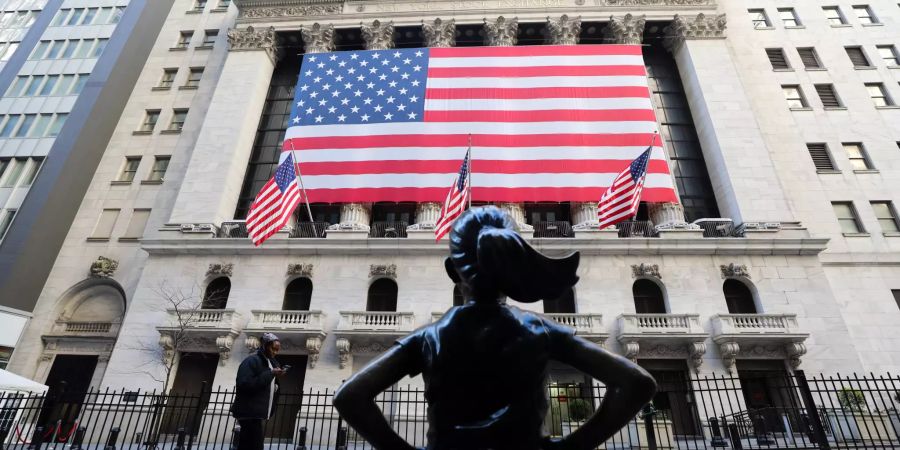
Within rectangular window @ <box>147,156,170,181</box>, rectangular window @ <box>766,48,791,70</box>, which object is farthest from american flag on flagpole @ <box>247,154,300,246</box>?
rectangular window @ <box>766,48,791,70</box>

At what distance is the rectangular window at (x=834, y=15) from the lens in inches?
1204

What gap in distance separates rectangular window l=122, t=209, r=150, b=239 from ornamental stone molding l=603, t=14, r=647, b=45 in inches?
1243

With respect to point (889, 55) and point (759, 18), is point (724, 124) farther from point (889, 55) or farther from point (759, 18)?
point (889, 55)

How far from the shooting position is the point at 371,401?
6.66ft

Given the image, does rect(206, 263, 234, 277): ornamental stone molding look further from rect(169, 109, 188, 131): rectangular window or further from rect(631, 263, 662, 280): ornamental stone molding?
rect(631, 263, 662, 280): ornamental stone molding

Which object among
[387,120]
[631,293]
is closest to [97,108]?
[387,120]

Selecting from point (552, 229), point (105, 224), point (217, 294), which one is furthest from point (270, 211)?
point (105, 224)

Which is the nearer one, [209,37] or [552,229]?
[552,229]

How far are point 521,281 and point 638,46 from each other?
30125 mm

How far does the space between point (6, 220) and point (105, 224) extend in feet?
16.3

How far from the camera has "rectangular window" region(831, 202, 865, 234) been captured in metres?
24.2

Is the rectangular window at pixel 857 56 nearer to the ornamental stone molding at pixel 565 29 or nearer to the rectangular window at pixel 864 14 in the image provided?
the rectangular window at pixel 864 14

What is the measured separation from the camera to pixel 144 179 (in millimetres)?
28141

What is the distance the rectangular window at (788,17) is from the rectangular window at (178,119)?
41.3 meters
